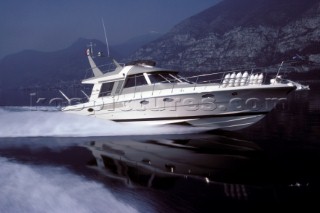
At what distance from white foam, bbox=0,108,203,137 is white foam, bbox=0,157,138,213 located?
5.89 metres

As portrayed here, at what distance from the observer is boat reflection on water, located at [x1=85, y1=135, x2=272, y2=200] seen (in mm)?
6389

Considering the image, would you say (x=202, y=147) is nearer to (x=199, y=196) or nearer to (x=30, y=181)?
(x=199, y=196)

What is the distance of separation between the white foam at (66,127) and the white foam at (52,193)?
5.89 meters

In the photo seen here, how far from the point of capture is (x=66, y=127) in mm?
13875

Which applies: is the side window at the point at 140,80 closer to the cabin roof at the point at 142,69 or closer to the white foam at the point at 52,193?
the cabin roof at the point at 142,69

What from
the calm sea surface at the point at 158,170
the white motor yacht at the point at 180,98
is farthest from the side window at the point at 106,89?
the calm sea surface at the point at 158,170

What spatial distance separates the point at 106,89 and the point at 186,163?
27.3ft

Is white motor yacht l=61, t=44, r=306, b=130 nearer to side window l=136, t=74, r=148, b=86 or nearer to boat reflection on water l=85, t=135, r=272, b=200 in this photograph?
side window l=136, t=74, r=148, b=86

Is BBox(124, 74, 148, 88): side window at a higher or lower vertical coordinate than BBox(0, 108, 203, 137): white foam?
higher

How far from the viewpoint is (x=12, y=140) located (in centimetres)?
1270

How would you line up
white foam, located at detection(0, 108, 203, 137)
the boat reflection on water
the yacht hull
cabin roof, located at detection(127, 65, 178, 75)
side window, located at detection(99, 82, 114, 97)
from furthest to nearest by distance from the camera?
side window, located at detection(99, 82, 114, 97) < cabin roof, located at detection(127, 65, 178, 75) < white foam, located at detection(0, 108, 203, 137) < the yacht hull < the boat reflection on water

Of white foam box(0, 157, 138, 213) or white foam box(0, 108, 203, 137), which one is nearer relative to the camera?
white foam box(0, 157, 138, 213)

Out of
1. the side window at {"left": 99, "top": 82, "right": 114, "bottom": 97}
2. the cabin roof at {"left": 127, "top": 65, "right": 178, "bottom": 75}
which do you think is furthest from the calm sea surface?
the cabin roof at {"left": 127, "top": 65, "right": 178, "bottom": 75}

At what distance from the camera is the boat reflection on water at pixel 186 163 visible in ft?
21.0
